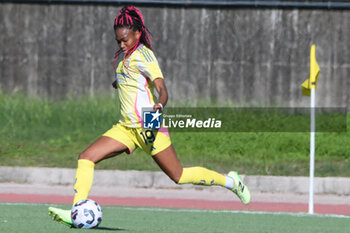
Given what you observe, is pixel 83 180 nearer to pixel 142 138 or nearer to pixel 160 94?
pixel 142 138

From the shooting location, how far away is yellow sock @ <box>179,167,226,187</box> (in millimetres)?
7781

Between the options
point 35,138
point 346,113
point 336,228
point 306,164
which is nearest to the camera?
point 336,228

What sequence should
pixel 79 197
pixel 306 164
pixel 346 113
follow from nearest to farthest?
1. pixel 79 197
2. pixel 306 164
3. pixel 346 113

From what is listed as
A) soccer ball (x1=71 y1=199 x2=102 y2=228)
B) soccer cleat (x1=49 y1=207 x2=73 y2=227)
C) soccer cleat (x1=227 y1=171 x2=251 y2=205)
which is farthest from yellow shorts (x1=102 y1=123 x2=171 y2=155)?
soccer cleat (x1=227 y1=171 x2=251 y2=205)

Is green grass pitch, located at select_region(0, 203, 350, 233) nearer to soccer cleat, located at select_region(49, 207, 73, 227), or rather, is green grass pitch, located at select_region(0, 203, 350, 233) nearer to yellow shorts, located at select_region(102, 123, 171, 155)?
soccer cleat, located at select_region(49, 207, 73, 227)

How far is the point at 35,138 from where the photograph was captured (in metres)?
15.8

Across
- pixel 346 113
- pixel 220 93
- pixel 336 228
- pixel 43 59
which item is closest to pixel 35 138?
pixel 43 59

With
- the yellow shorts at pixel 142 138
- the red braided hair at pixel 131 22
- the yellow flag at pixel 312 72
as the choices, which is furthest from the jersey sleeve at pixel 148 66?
the yellow flag at pixel 312 72

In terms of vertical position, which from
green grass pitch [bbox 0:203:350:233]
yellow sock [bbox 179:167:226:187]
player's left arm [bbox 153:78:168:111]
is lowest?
green grass pitch [bbox 0:203:350:233]

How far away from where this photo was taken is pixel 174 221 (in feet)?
29.5

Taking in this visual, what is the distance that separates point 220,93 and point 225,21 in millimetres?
1468

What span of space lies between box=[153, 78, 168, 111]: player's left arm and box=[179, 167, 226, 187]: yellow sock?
2.86 ft

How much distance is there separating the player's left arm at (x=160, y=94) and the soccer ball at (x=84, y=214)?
3.24 ft

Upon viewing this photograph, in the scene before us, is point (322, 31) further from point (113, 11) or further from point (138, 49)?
point (138, 49)
